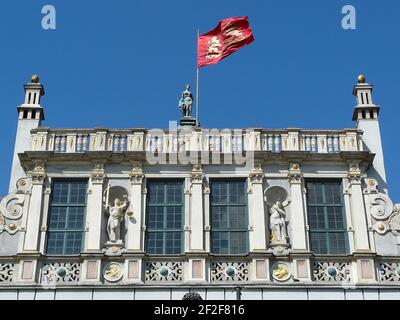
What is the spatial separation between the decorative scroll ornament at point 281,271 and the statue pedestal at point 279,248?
14.6 inches

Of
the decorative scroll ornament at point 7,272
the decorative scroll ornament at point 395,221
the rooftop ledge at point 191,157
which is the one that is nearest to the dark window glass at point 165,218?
the rooftop ledge at point 191,157

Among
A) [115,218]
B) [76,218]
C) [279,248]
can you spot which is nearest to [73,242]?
[76,218]

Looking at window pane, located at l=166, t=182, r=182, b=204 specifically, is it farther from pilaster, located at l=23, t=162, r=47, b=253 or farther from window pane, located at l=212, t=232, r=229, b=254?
pilaster, located at l=23, t=162, r=47, b=253

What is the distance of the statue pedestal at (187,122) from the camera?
103 ft

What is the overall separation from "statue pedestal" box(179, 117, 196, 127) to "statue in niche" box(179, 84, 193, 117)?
406mm

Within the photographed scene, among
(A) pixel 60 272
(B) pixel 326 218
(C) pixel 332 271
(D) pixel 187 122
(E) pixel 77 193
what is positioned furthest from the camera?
(D) pixel 187 122

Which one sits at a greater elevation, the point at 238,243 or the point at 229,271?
the point at 238,243

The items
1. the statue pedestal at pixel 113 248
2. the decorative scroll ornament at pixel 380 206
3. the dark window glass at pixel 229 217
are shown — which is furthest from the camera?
the decorative scroll ornament at pixel 380 206

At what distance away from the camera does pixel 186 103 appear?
3212 cm

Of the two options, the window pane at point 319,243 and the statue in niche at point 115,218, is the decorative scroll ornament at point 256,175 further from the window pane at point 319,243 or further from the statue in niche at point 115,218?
the statue in niche at point 115,218

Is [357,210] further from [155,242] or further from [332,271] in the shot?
[155,242]

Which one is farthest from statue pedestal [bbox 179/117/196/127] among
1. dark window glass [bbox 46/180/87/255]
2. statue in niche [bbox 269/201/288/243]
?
statue in niche [bbox 269/201/288/243]

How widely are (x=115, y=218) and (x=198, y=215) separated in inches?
118
